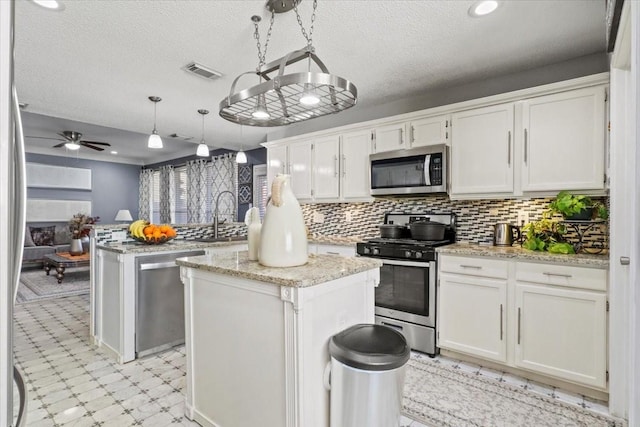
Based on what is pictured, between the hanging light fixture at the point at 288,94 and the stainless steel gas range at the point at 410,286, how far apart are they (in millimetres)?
1590

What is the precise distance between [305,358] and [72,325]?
360 cm

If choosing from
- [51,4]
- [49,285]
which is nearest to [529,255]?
[51,4]

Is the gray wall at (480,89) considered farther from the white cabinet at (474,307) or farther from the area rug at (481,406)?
the area rug at (481,406)

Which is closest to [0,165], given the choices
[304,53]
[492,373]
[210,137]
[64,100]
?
[304,53]

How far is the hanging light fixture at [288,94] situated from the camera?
57.6 inches

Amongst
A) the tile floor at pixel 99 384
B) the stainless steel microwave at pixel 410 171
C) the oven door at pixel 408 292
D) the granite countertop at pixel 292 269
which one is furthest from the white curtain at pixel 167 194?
the granite countertop at pixel 292 269

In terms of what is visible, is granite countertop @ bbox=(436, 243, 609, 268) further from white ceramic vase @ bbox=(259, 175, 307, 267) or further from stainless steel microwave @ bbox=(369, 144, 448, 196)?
white ceramic vase @ bbox=(259, 175, 307, 267)

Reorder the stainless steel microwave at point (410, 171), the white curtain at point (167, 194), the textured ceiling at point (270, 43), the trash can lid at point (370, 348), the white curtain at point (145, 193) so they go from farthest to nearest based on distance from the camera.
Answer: the white curtain at point (145, 193)
the white curtain at point (167, 194)
the stainless steel microwave at point (410, 171)
the textured ceiling at point (270, 43)
the trash can lid at point (370, 348)

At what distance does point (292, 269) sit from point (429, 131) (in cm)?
226

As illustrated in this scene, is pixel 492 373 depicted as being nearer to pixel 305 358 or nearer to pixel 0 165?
pixel 305 358

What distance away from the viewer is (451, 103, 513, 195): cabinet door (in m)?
2.72

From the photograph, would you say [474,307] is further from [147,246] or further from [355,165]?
[147,246]

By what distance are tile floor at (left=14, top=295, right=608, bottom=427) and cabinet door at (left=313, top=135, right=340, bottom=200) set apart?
6.70 feet

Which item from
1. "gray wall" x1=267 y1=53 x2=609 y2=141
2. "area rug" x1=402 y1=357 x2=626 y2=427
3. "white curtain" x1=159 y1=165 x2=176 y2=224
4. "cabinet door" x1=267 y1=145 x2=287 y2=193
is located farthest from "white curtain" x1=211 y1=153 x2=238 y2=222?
"area rug" x1=402 y1=357 x2=626 y2=427
